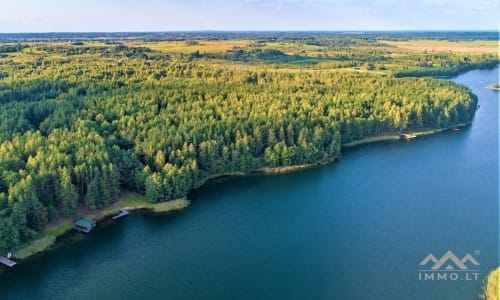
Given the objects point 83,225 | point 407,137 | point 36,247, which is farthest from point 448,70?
point 36,247

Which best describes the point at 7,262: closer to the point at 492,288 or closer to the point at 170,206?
the point at 170,206

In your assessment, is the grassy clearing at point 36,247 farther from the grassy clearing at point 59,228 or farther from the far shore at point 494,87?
the far shore at point 494,87

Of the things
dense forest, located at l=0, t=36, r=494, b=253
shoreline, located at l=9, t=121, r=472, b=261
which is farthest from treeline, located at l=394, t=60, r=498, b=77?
shoreline, located at l=9, t=121, r=472, b=261

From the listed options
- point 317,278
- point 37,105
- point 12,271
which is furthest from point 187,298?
point 37,105

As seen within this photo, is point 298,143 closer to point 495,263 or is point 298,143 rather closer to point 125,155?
point 125,155

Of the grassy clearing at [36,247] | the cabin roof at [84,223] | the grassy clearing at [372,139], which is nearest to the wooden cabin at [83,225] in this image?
the cabin roof at [84,223]

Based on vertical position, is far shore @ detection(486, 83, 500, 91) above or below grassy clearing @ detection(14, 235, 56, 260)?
above

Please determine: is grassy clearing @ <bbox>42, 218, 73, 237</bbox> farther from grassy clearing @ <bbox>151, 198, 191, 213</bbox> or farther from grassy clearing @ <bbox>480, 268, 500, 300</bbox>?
grassy clearing @ <bbox>480, 268, 500, 300</bbox>
